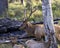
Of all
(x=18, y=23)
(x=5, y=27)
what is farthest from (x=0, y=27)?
(x=18, y=23)

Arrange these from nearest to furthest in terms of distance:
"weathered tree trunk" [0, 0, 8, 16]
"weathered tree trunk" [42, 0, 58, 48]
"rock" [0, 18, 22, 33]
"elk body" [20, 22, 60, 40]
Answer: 1. "weathered tree trunk" [42, 0, 58, 48]
2. "elk body" [20, 22, 60, 40]
3. "rock" [0, 18, 22, 33]
4. "weathered tree trunk" [0, 0, 8, 16]

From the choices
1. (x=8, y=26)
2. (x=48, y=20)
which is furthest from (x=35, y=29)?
(x=48, y=20)

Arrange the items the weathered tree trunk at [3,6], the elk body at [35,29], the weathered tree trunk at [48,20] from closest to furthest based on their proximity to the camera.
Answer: the weathered tree trunk at [48,20], the elk body at [35,29], the weathered tree trunk at [3,6]

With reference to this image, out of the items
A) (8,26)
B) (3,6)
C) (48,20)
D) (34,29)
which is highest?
(3,6)

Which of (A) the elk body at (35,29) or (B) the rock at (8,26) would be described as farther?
(B) the rock at (8,26)

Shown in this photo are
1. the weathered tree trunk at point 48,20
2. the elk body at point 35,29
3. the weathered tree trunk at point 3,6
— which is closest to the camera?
the weathered tree trunk at point 48,20

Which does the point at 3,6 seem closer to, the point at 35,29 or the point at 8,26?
the point at 8,26

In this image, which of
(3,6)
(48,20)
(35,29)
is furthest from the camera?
(3,6)

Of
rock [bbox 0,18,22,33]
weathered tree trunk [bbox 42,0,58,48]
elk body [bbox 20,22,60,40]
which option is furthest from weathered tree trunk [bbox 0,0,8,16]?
weathered tree trunk [bbox 42,0,58,48]

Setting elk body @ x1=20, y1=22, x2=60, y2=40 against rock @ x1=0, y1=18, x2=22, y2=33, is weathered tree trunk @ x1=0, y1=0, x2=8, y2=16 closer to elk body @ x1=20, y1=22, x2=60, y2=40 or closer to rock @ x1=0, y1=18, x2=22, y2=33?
rock @ x1=0, y1=18, x2=22, y2=33

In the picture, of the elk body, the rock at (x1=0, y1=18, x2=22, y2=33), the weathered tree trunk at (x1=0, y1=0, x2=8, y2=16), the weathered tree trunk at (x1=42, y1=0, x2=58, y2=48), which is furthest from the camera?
the weathered tree trunk at (x1=0, y1=0, x2=8, y2=16)

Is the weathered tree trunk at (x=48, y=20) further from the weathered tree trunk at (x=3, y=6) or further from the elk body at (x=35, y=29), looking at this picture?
the weathered tree trunk at (x=3, y=6)

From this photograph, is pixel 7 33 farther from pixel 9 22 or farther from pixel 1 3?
pixel 1 3

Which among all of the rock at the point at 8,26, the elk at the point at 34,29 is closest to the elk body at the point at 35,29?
the elk at the point at 34,29
